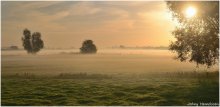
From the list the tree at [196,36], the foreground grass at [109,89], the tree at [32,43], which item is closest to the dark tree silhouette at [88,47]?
the tree at [32,43]

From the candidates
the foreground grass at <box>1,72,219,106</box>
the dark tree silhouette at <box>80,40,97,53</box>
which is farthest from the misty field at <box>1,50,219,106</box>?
the dark tree silhouette at <box>80,40,97,53</box>

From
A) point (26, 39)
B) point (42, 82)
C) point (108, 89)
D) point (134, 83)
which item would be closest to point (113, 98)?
point (108, 89)

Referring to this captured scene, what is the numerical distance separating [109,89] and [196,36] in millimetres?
16991

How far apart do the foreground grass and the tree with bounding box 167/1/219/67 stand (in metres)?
2.90

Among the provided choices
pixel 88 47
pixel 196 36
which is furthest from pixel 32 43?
pixel 196 36

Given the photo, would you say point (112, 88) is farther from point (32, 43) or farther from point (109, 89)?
point (32, 43)

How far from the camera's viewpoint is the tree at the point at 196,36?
153ft

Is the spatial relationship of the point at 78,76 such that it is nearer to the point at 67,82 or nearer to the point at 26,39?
the point at 67,82

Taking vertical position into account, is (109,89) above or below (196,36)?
below

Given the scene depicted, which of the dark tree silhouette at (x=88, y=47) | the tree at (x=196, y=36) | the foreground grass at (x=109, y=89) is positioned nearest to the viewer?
the foreground grass at (x=109, y=89)

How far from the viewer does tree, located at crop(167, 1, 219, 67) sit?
46.6 metres

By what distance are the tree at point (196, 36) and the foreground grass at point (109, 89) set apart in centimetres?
290

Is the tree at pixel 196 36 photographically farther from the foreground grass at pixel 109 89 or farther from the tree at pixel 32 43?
the tree at pixel 32 43

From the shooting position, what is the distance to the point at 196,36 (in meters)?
49.6
